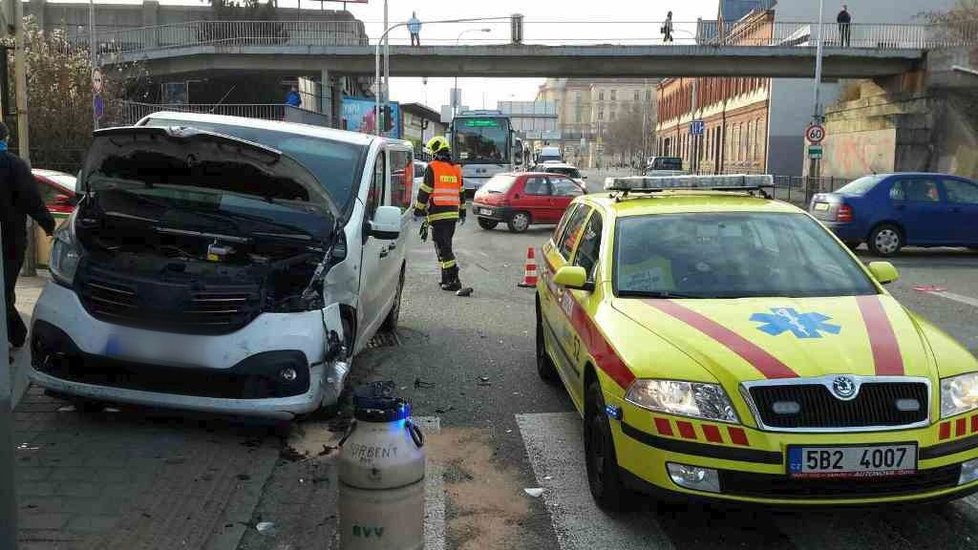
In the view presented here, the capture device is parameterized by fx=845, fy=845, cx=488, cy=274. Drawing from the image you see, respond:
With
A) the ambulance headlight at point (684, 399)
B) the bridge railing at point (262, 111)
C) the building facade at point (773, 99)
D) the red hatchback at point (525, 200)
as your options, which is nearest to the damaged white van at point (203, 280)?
the ambulance headlight at point (684, 399)

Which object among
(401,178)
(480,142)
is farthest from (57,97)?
(480,142)

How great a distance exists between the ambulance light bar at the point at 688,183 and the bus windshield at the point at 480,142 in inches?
1145

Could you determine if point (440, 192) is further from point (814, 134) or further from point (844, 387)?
point (814, 134)

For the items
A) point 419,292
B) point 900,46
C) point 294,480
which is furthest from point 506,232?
point 900,46

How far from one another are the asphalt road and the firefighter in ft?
3.40

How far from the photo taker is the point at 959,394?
3.75 metres

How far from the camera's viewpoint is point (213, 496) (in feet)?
14.2

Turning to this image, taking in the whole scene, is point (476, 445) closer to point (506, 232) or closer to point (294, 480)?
point (294, 480)

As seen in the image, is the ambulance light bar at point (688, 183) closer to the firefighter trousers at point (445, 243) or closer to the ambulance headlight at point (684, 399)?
the ambulance headlight at point (684, 399)

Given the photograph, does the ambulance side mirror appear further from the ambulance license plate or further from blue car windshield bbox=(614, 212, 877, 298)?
the ambulance license plate

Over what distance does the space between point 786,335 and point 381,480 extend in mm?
1988

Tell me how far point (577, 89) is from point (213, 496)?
148402 millimetres

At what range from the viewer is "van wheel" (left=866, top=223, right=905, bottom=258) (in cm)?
1570

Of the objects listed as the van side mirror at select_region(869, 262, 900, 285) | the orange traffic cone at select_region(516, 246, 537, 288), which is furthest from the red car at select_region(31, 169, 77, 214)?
the van side mirror at select_region(869, 262, 900, 285)
